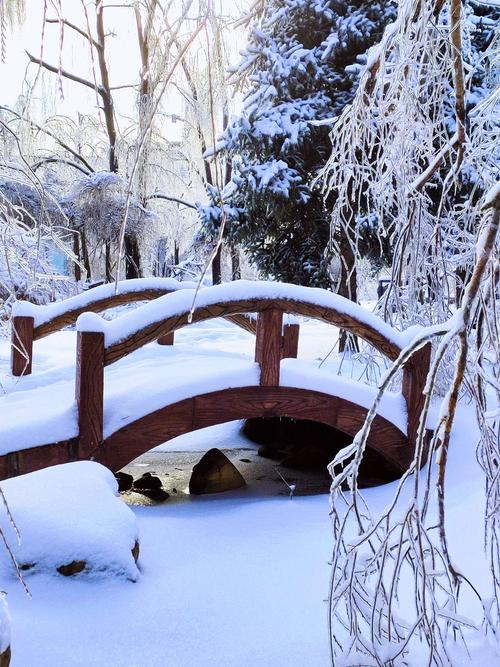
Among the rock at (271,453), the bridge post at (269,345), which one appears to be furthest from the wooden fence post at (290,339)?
the bridge post at (269,345)

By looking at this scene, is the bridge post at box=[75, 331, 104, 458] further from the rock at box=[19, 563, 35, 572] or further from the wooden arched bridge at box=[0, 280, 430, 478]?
the rock at box=[19, 563, 35, 572]

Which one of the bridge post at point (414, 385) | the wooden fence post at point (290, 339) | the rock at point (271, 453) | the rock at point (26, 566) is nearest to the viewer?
the rock at point (26, 566)

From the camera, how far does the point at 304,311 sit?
374 centimetres

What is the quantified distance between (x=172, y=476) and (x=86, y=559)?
2411 mm

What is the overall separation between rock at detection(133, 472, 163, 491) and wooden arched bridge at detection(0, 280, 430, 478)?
891 millimetres

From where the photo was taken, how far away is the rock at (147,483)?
14.7 ft

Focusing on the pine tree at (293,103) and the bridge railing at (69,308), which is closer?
the bridge railing at (69,308)

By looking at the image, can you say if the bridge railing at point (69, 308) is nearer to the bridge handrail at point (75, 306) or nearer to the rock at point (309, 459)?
the bridge handrail at point (75, 306)

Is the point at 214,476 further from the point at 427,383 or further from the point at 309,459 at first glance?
the point at 427,383

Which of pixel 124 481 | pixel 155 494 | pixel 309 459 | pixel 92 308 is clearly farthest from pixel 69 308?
pixel 309 459

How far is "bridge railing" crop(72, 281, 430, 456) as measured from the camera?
3.34m

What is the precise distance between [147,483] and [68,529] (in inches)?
80.1

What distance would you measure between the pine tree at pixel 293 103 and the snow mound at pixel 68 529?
180 inches

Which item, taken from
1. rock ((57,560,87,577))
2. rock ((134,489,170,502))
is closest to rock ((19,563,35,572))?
rock ((57,560,87,577))
